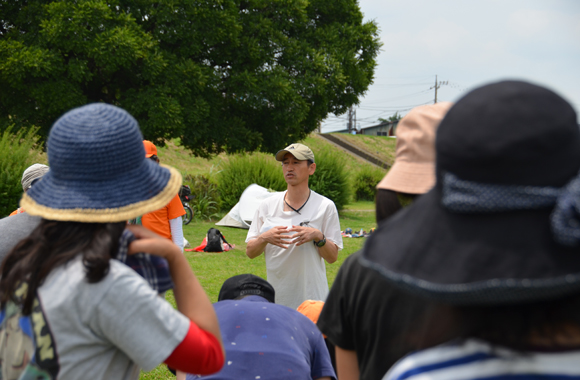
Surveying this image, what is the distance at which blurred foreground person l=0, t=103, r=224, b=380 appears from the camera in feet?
4.00

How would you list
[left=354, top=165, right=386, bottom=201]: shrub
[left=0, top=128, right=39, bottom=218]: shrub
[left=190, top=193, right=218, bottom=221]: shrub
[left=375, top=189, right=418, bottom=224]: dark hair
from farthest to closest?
1. [left=354, top=165, right=386, bottom=201]: shrub
2. [left=190, top=193, right=218, bottom=221]: shrub
3. [left=0, top=128, right=39, bottom=218]: shrub
4. [left=375, top=189, right=418, bottom=224]: dark hair

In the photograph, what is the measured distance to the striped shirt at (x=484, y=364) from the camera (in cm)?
74

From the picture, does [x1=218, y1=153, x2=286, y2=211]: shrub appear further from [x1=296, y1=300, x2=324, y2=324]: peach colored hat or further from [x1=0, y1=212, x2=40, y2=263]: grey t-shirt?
[x1=0, y1=212, x2=40, y2=263]: grey t-shirt

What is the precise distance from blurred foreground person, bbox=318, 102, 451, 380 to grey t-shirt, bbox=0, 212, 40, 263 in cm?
151

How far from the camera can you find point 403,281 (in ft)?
2.49

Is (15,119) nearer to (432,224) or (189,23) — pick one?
(189,23)

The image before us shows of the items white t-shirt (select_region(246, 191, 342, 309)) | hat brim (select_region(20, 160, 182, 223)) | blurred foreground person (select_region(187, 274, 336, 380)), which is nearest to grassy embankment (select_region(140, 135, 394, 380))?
white t-shirt (select_region(246, 191, 342, 309))

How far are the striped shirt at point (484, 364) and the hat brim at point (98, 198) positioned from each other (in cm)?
86

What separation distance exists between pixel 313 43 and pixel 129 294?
699 inches

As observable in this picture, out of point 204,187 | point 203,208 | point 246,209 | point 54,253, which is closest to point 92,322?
point 54,253

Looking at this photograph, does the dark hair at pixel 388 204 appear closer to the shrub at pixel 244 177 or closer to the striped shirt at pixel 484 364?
the striped shirt at pixel 484 364

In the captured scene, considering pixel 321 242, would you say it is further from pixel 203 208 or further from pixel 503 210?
pixel 203 208

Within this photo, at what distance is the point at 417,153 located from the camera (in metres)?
1.45

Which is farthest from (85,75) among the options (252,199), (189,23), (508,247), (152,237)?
(508,247)
